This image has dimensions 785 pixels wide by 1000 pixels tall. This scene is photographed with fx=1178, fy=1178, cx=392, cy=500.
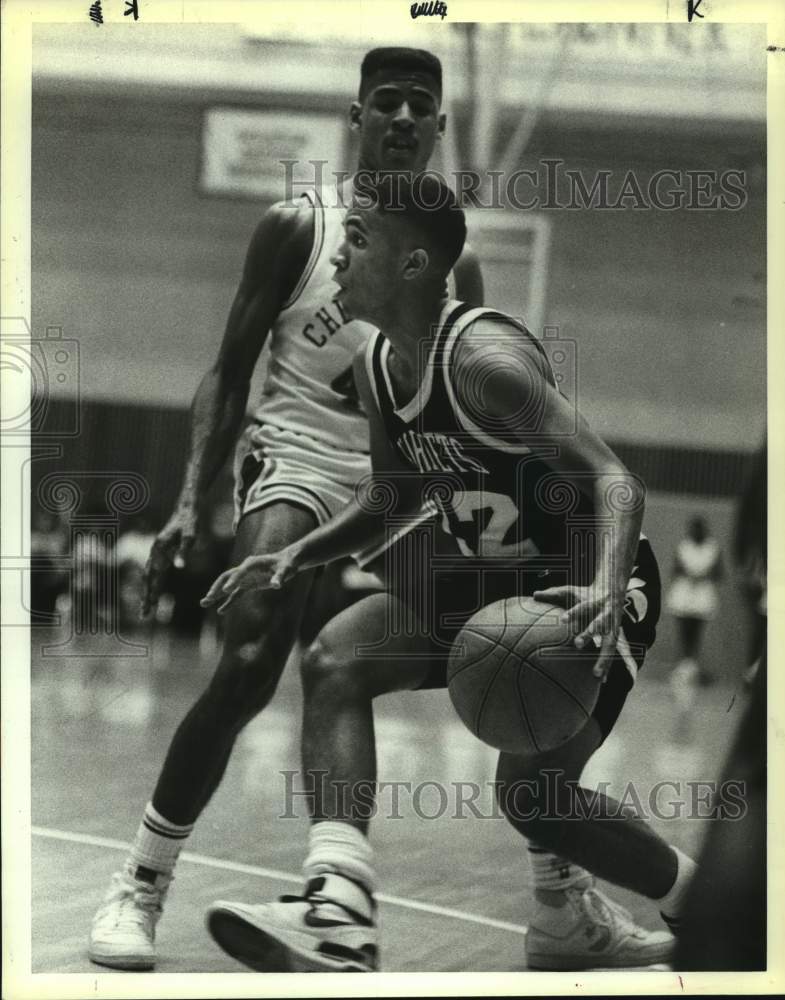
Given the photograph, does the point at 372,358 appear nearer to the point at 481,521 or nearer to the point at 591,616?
the point at 481,521

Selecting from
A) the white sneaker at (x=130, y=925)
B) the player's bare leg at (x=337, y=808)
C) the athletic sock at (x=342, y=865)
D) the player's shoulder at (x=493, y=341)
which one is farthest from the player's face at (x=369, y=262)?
the white sneaker at (x=130, y=925)

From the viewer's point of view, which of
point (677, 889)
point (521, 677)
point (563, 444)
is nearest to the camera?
point (521, 677)

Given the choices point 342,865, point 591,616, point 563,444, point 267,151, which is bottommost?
point 342,865

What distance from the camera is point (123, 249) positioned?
3896 mm

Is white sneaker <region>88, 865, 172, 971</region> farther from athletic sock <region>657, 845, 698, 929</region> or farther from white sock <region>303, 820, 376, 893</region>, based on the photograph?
athletic sock <region>657, 845, 698, 929</region>

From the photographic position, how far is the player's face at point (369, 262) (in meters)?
3.85

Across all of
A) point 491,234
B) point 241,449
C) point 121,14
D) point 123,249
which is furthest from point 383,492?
point 121,14

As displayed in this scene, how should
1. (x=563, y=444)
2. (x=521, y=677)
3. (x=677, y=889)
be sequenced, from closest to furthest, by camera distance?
(x=521, y=677) < (x=563, y=444) < (x=677, y=889)

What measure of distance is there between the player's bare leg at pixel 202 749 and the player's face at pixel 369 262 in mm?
737

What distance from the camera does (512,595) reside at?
3824 millimetres

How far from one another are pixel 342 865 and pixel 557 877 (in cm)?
71

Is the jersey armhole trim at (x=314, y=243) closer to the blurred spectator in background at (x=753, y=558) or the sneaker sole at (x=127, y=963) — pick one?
the blurred spectator in background at (x=753, y=558)

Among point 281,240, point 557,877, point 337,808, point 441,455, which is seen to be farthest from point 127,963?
point 281,240

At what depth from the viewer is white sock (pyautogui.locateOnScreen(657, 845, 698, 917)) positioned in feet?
12.9
